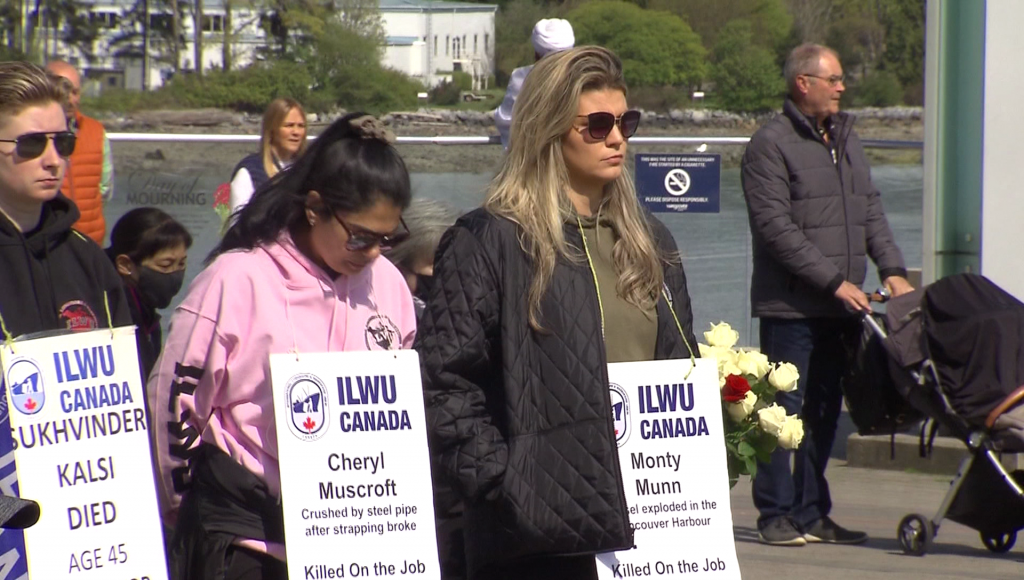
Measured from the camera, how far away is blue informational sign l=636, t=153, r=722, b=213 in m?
8.07

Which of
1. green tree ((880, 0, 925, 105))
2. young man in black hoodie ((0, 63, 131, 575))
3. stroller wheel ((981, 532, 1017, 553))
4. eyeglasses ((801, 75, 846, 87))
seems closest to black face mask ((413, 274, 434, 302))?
young man in black hoodie ((0, 63, 131, 575))

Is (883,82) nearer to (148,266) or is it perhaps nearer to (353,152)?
(148,266)

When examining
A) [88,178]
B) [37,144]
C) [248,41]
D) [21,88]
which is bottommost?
[88,178]

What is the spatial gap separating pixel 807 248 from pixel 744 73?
430 centimetres

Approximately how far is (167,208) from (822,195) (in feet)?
11.9

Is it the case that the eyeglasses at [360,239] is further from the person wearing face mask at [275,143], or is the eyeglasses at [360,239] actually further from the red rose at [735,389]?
the person wearing face mask at [275,143]

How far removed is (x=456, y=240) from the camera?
312 cm

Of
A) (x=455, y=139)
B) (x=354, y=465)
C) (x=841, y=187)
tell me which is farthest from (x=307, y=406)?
(x=455, y=139)

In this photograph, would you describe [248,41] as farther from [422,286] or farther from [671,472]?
[671,472]

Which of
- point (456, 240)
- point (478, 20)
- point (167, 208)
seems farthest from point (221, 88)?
point (456, 240)

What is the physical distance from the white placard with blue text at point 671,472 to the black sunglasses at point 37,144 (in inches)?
49.1

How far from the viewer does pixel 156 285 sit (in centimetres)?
500

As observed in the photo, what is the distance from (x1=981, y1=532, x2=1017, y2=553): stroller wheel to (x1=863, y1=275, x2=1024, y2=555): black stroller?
2.3 inches

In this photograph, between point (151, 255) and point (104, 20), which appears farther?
point (104, 20)
